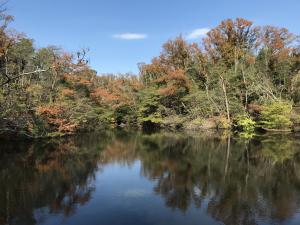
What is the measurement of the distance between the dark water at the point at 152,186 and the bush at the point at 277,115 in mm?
9520

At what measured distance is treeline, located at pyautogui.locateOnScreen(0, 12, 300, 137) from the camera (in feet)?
87.6

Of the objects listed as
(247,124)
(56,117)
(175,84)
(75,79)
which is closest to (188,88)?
(175,84)

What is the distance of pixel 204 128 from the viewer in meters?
34.1

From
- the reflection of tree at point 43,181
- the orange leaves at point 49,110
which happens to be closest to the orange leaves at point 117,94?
the orange leaves at point 49,110

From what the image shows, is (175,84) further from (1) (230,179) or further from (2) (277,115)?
(1) (230,179)

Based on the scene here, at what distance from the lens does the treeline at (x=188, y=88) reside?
26.7 m

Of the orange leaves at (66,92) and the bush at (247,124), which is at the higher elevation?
the orange leaves at (66,92)

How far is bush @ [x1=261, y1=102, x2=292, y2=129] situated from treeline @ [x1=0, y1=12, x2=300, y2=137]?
0.08 meters

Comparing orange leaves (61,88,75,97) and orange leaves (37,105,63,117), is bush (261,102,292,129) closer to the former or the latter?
orange leaves (61,88,75,97)

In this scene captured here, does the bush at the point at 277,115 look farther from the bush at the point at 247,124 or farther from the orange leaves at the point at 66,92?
the orange leaves at the point at 66,92

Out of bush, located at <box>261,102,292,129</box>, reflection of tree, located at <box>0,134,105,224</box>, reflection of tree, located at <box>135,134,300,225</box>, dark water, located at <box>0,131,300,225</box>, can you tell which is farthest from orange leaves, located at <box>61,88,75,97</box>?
bush, located at <box>261,102,292,129</box>

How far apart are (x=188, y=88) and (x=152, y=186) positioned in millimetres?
27551

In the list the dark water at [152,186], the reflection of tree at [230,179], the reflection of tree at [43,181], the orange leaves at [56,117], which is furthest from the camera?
the orange leaves at [56,117]

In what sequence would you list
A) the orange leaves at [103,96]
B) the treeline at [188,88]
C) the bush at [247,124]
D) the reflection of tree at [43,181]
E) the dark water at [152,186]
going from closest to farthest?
the dark water at [152,186], the reflection of tree at [43,181], the treeline at [188,88], the bush at [247,124], the orange leaves at [103,96]
